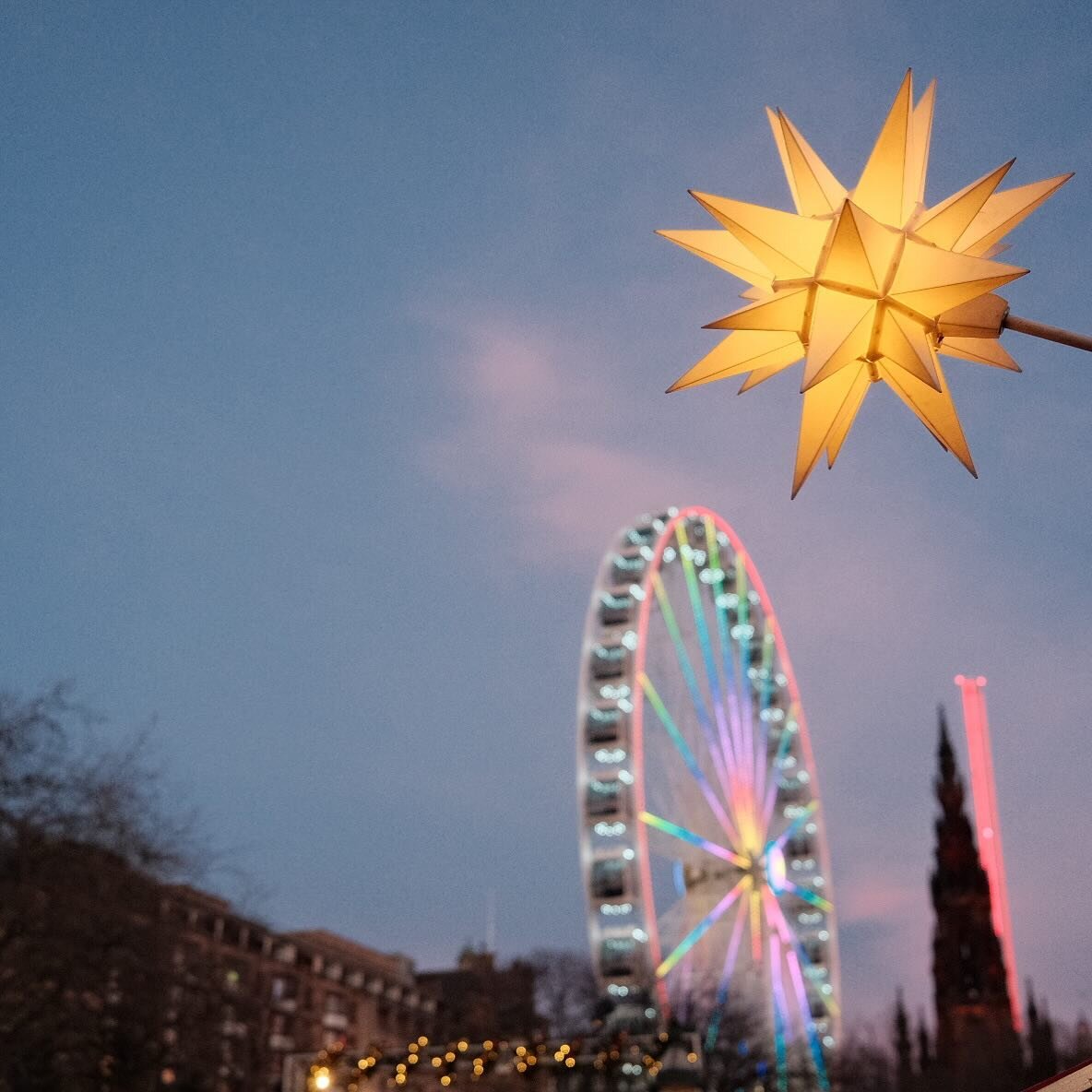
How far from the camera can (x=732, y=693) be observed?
37.1 m

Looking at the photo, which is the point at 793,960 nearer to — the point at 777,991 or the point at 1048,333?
the point at 777,991

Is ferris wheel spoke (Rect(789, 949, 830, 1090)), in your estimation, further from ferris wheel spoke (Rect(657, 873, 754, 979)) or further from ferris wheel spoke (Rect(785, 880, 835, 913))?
ferris wheel spoke (Rect(657, 873, 754, 979))

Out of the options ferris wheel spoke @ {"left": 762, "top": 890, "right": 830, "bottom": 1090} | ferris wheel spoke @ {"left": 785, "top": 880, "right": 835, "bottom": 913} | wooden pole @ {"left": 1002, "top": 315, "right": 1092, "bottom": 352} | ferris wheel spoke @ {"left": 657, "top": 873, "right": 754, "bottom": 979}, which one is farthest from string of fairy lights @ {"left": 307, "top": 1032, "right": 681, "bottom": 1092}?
wooden pole @ {"left": 1002, "top": 315, "right": 1092, "bottom": 352}

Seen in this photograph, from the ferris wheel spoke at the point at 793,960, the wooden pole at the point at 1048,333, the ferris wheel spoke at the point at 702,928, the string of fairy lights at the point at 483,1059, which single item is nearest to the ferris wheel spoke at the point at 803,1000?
the ferris wheel spoke at the point at 793,960

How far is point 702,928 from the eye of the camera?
3450 cm

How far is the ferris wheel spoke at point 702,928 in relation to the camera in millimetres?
33906

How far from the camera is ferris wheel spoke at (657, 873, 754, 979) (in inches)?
1335

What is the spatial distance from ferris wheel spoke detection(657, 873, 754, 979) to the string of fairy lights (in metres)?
3.85

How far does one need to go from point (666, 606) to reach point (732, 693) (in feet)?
11.3

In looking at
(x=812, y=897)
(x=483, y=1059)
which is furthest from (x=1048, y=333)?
(x=812, y=897)

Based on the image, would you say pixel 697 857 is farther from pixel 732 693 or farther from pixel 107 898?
pixel 107 898

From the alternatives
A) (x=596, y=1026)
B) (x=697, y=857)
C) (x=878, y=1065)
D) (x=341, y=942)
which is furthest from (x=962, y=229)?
(x=341, y=942)

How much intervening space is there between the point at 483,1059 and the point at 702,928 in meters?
7.44

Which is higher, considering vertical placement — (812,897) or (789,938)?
(812,897)
